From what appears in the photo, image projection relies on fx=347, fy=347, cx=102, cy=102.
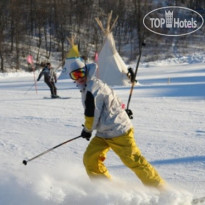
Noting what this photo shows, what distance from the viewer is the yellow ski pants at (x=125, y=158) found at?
3486mm

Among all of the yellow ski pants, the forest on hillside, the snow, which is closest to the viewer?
the snow

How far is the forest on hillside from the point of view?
37.3 m

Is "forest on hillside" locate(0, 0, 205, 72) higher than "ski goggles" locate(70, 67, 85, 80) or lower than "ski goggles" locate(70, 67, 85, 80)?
lower

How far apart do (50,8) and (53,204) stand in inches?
1632

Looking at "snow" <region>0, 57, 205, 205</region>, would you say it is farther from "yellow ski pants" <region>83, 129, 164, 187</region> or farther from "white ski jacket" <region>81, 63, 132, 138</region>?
"white ski jacket" <region>81, 63, 132, 138</region>

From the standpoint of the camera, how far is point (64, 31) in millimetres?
40562

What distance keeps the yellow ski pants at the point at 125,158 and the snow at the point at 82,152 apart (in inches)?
4.7

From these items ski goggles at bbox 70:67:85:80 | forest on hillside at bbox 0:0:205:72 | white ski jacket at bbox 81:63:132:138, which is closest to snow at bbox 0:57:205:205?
white ski jacket at bbox 81:63:132:138

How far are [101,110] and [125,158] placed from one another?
547 millimetres

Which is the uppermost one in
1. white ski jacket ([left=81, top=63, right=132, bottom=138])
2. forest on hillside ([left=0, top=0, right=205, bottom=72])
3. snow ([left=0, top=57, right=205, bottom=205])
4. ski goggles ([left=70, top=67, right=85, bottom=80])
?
ski goggles ([left=70, top=67, right=85, bottom=80])

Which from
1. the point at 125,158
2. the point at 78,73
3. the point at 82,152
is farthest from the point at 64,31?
the point at 125,158

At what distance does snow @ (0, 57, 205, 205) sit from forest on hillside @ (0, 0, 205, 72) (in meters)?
25.9

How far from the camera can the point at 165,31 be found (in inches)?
1620

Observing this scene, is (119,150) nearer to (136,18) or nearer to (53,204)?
(53,204)
